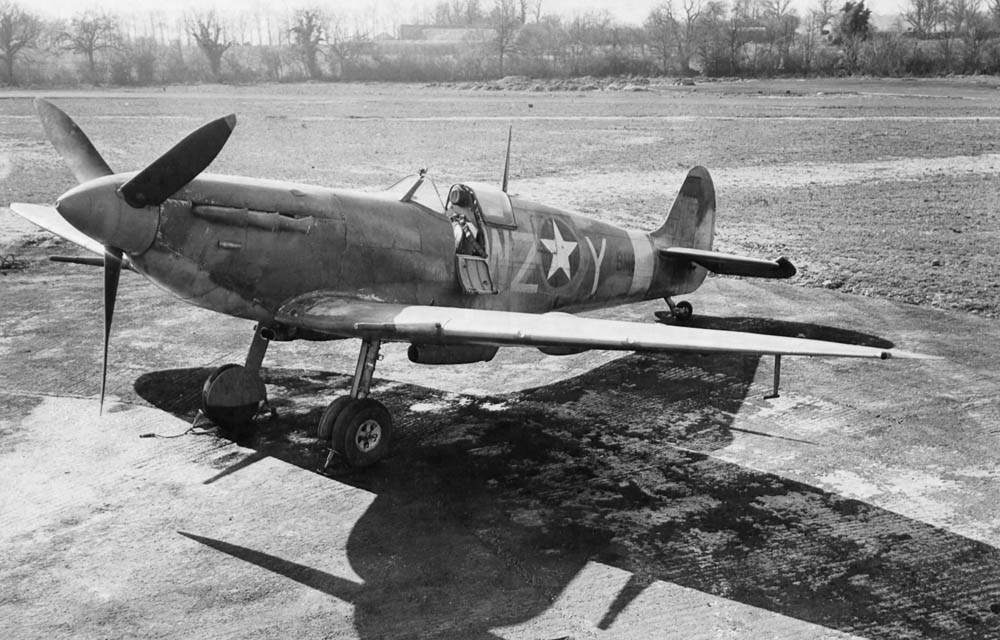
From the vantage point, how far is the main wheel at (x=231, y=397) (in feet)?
25.3

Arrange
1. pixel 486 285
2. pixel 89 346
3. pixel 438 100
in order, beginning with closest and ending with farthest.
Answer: pixel 486 285
pixel 89 346
pixel 438 100

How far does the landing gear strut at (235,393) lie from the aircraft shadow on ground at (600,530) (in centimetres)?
26

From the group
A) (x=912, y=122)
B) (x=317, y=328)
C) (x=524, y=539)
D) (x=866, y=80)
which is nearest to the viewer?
(x=524, y=539)

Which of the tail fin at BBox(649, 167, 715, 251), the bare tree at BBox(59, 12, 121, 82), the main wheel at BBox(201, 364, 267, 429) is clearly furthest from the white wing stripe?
the bare tree at BBox(59, 12, 121, 82)

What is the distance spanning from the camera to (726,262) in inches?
415

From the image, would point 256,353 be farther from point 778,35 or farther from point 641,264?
point 778,35

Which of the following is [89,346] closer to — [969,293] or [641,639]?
[641,639]

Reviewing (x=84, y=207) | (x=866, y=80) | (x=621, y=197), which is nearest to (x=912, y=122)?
(x=621, y=197)

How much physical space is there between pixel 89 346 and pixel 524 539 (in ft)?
21.3

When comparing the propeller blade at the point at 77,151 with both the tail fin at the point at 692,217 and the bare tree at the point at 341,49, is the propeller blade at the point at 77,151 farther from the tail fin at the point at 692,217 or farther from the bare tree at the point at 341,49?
the bare tree at the point at 341,49

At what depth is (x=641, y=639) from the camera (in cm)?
494

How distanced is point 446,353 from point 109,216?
9.54 ft

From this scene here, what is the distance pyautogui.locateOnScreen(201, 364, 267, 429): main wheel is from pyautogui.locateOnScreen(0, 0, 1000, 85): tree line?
1695 inches

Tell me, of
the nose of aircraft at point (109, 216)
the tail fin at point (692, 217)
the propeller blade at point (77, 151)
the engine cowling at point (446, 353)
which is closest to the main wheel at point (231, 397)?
the engine cowling at point (446, 353)
